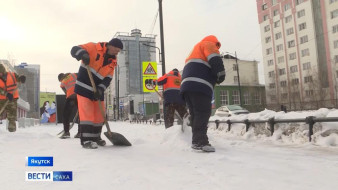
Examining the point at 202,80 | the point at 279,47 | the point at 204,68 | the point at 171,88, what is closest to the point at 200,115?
the point at 202,80

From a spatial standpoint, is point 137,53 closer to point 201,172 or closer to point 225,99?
point 225,99

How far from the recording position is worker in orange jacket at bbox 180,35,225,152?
3928 millimetres

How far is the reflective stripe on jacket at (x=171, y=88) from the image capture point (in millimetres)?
6797

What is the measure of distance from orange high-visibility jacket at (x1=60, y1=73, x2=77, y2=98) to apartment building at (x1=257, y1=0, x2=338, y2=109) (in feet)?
148

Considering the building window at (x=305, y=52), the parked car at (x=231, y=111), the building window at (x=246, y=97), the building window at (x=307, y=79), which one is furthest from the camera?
the building window at (x=246, y=97)

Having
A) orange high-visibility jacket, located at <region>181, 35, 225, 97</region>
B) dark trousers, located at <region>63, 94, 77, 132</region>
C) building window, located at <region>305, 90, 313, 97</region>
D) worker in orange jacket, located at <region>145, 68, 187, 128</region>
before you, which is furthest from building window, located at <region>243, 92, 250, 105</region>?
orange high-visibility jacket, located at <region>181, 35, 225, 97</region>

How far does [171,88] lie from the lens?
692 cm

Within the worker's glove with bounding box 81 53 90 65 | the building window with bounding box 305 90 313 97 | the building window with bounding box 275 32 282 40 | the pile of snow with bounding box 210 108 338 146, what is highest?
the building window with bounding box 275 32 282 40

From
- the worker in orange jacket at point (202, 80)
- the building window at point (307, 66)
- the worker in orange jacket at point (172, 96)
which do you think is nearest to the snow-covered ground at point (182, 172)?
the worker in orange jacket at point (202, 80)

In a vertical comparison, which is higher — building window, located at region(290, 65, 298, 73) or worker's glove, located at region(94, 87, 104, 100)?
building window, located at region(290, 65, 298, 73)

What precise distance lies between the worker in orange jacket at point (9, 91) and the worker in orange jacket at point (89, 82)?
11.5 ft

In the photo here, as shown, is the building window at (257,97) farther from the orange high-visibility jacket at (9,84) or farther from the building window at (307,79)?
the orange high-visibility jacket at (9,84)

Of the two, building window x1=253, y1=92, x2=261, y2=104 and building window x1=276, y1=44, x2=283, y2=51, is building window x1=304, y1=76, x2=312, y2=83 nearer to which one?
building window x1=276, y1=44, x2=283, y2=51

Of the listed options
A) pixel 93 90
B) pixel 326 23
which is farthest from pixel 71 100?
pixel 326 23
